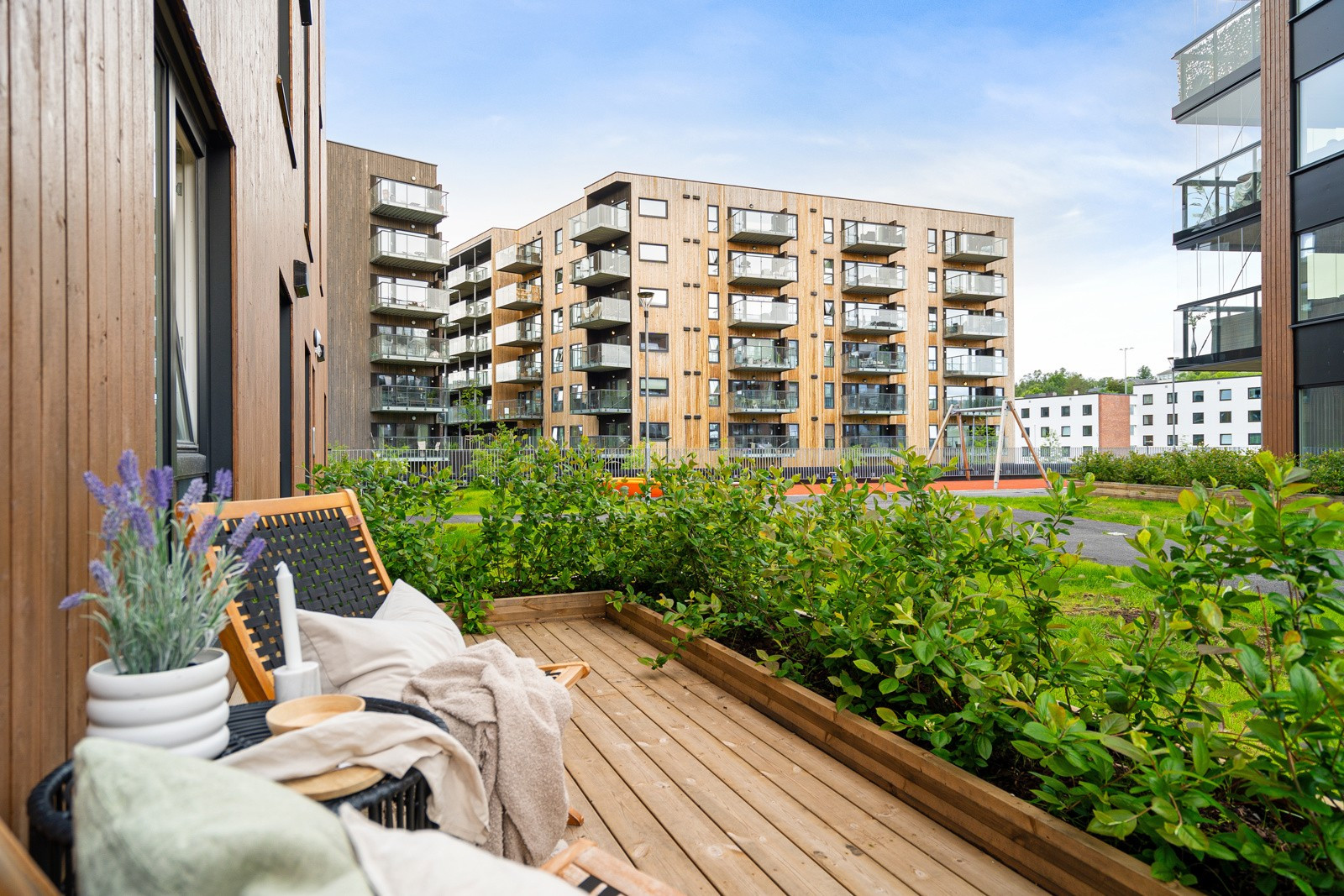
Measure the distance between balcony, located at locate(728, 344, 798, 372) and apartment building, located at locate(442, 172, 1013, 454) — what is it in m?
0.07

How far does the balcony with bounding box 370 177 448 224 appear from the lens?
86.1 feet

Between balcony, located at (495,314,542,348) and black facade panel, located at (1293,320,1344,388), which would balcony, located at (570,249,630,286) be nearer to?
balcony, located at (495,314,542,348)

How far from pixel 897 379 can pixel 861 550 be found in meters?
31.3

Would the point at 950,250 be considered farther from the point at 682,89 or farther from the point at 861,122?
the point at 682,89

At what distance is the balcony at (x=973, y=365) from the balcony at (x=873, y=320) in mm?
3029

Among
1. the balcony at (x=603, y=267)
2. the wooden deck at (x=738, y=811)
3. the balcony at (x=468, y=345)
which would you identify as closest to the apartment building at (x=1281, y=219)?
the wooden deck at (x=738, y=811)

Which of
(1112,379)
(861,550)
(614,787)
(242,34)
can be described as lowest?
(614,787)

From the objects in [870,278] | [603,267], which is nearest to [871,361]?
[870,278]

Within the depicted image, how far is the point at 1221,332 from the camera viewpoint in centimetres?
1555

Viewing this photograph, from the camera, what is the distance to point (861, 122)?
1112 inches

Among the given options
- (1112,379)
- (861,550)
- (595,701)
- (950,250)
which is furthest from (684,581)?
(1112,379)

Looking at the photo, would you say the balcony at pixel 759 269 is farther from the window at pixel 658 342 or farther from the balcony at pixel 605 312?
the balcony at pixel 605 312

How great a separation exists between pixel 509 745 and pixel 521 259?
3367 cm

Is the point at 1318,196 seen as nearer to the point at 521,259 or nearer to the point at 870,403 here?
the point at 870,403
